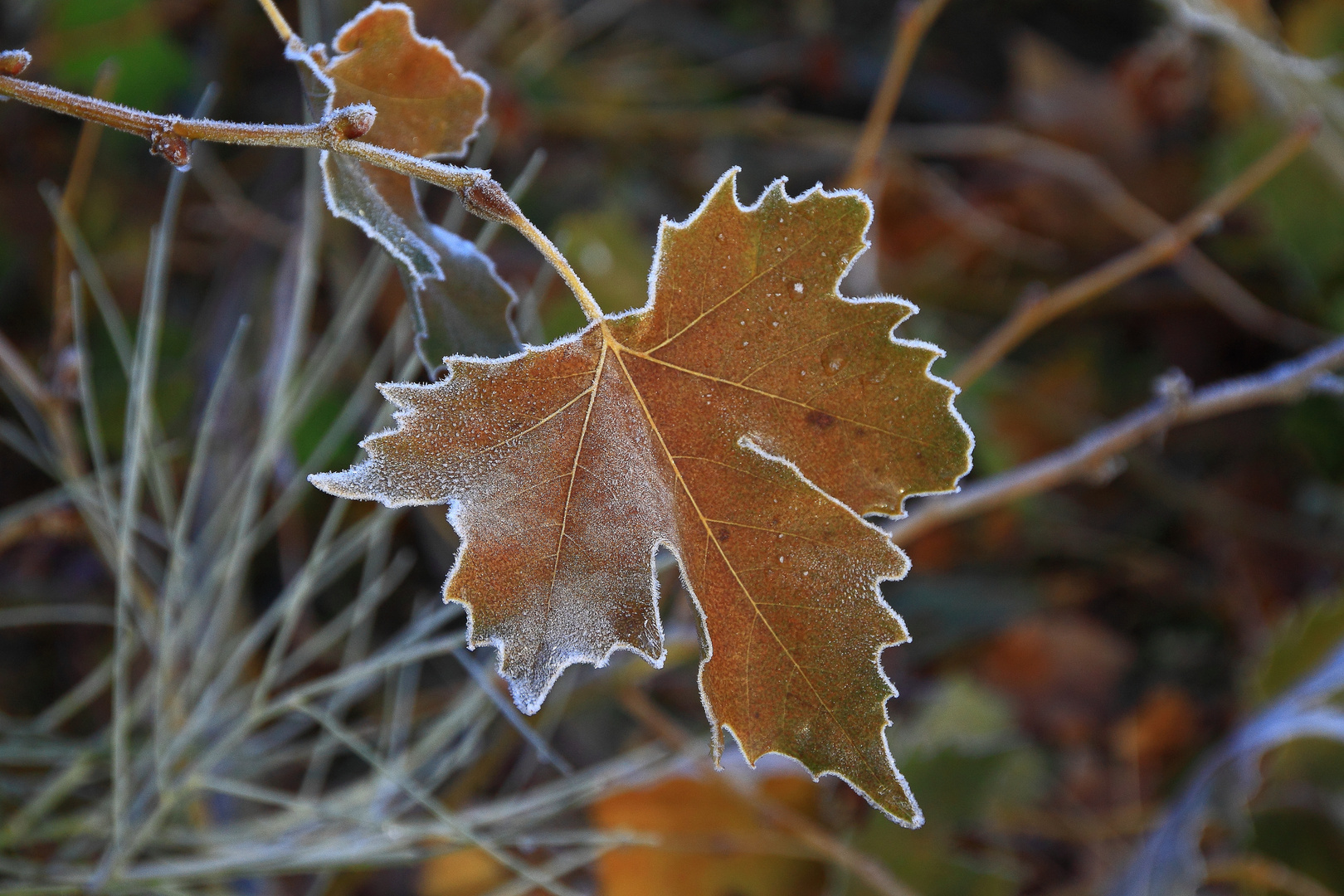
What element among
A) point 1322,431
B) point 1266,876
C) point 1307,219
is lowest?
point 1266,876

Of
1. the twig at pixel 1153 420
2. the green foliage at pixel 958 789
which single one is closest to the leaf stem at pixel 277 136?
the twig at pixel 1153 420

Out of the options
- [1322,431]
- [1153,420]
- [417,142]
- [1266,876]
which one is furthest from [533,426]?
[1322,431]

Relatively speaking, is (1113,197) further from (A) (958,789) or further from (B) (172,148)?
(B) (172,148)

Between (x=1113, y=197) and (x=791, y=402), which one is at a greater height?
(x=791, y=402)

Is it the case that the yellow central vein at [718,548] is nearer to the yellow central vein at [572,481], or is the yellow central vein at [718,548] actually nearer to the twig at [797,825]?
the yellow central vein at [572,481]

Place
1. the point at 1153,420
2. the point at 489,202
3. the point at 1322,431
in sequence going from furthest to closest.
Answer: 1. the point at 1322,431
2. the point at 1153,420
3. the point at 489,202

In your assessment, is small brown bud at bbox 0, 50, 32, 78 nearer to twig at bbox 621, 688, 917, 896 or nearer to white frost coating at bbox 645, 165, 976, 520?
white frost coating at bbox 645, 165, 976, 520
